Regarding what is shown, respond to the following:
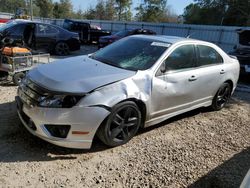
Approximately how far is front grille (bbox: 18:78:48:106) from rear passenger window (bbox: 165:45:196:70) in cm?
195

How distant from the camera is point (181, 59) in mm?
4359

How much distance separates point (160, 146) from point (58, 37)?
8.88 meters

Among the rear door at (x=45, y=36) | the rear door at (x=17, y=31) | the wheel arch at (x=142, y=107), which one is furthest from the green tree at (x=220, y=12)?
the wheel arch at (x=142, y=107)

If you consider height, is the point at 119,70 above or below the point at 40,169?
above

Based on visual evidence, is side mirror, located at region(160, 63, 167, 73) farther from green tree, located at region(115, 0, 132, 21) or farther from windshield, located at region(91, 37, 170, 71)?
green tree, located at region(115, 0, 132, 21)

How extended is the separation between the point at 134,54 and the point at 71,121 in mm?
1642

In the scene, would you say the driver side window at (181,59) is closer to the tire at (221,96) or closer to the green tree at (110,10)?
the tire at (221,96)

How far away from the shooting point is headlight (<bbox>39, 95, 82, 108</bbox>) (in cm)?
315

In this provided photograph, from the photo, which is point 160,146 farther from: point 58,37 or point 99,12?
point 99,12

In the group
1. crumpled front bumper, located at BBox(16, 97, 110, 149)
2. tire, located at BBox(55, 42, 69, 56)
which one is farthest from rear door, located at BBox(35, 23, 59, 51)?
crumpled front bumper, located at BBox(16, 97, 110, 149)

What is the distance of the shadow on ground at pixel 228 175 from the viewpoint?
10.4 feet

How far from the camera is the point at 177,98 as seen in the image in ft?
14.0

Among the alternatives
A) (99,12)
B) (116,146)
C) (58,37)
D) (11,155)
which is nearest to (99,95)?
(116,146)

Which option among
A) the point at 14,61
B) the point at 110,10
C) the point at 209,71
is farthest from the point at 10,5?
the point at 209,71
